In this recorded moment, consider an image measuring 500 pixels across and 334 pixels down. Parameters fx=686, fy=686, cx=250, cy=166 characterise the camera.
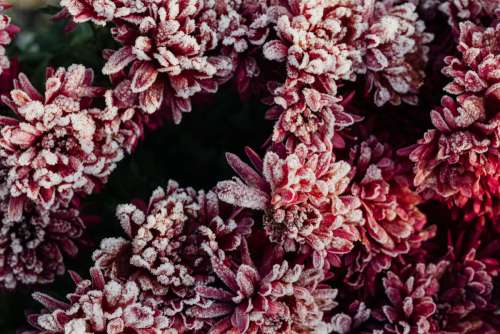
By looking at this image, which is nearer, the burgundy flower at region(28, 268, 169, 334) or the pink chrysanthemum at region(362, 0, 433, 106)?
the burgundy flower at region(28, 268, 169, 334)

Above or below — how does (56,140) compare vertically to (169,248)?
above

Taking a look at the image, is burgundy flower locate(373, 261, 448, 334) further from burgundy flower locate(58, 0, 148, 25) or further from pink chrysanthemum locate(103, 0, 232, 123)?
burgundy flower locate(58, 0, 148, 25)

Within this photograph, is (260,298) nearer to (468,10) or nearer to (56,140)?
(56,140)

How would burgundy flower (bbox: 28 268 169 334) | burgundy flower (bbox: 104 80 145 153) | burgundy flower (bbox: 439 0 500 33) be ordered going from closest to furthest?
burgundy flower (bbox: 28 268 169 334), burgundy flower (bbox: 104 80 145 153), burgundy flower (bbox: 439 0 500 33)

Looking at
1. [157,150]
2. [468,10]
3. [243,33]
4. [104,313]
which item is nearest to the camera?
[104,313]

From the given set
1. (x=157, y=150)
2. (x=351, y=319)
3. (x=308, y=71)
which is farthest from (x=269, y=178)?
(x=157, y=150)

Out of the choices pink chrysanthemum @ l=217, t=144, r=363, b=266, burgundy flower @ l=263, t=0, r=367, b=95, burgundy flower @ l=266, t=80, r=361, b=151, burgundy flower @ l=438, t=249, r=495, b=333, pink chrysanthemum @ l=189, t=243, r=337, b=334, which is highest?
burgundy flower @ l=263, t=0, r=367, b=95

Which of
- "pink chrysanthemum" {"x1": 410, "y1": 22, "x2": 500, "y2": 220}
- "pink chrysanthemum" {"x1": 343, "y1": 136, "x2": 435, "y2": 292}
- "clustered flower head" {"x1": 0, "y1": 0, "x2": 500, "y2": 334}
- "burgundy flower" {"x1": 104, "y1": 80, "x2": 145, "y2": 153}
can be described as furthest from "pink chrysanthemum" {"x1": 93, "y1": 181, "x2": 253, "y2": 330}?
"pink chrysanthemum" {"x1": 410, "y1": 22, "x2": 500, "y2": 220}

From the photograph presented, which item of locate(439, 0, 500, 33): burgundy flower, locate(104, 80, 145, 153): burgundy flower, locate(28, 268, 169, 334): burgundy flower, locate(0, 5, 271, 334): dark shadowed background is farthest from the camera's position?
locate(0, 5, 271, 334): dark shadowed background

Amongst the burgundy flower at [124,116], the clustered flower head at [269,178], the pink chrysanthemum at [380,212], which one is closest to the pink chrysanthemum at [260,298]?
the clustered flower head at [269,178]
